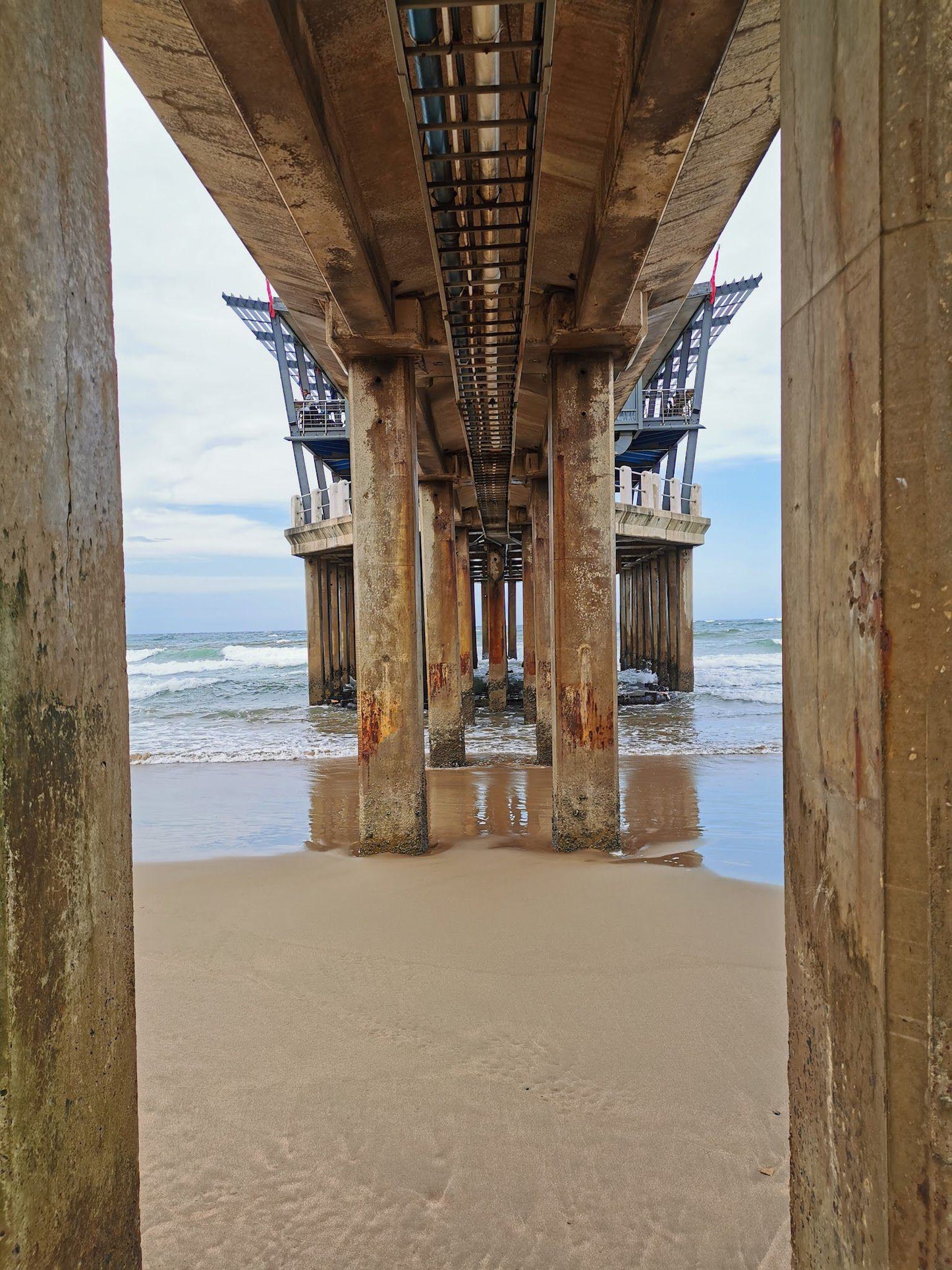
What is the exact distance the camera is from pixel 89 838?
1.34m

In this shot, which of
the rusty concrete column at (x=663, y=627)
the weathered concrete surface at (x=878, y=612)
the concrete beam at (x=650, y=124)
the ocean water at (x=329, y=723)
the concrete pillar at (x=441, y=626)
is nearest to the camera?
the weathered concrete surface at (x=878, y=612)

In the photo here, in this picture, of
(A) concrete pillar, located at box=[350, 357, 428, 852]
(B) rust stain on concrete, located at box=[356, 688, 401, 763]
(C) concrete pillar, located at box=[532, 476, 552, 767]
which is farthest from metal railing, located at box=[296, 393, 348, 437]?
(B) rust stain on concrete, located at box=[356, 688, 401, 763]

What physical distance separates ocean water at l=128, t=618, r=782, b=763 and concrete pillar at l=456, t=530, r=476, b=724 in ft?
1.93

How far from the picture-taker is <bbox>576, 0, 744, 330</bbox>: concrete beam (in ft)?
8.99

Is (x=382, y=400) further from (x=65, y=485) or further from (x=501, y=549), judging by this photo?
(x=501, y=549)

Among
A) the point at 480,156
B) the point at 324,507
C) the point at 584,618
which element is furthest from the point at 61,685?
the point at 324,507

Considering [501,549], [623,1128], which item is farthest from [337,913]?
[501,549]

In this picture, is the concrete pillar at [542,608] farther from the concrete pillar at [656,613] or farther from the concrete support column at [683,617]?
the concrete pillar at [656,613]

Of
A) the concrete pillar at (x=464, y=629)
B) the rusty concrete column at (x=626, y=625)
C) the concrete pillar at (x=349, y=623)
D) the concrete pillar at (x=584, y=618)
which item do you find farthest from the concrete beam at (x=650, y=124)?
the rusty concrete column at (x=626, y=625)

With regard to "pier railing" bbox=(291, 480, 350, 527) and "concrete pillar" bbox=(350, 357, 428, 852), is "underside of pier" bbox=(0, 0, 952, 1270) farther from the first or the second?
"pier railing" bbox=(291, 480, 350, 527)

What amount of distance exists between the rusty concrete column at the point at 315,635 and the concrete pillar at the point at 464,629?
14.7ft

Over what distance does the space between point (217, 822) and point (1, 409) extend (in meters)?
6.79

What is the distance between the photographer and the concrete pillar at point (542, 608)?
10.8 m

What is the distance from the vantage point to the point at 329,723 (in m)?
16.9
